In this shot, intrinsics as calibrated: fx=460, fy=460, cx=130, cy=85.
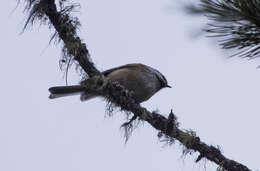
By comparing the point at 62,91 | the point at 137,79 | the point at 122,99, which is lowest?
the point at 137,79

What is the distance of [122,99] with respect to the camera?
2973 millimetres

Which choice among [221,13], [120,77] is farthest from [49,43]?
[120,77]

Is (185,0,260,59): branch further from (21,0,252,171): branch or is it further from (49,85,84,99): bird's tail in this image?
(49,85,84,99): bird's tail

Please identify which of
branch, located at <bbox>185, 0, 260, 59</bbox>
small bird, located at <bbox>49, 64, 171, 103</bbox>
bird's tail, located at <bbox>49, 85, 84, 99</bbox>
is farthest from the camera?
small bird, located at <bbox>49, 64, 171, 103</bbox>

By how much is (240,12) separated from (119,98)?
36.9 inches

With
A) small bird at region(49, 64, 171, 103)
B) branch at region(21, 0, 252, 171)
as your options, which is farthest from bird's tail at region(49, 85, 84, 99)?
branch at region(21, 0, 252, 171)

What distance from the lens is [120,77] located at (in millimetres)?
5691

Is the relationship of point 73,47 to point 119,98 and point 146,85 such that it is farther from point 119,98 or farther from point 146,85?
point 146,85

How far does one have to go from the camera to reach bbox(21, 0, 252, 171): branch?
271 cm

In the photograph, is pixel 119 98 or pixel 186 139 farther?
pixel 119 98

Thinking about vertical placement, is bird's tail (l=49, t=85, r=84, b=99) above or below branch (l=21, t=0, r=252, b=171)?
below

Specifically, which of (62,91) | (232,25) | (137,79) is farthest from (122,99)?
(137,79)

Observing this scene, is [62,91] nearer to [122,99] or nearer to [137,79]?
[137,79]

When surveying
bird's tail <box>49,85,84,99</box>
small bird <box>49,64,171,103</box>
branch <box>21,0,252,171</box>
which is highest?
branch <box>21,0,252,171</box>
